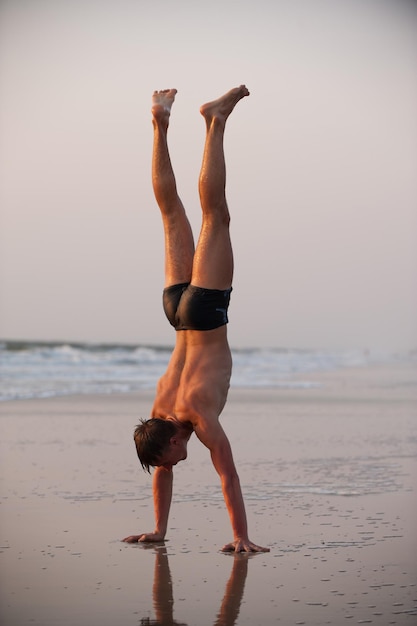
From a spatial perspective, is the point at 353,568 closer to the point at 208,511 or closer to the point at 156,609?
the point at 156,609

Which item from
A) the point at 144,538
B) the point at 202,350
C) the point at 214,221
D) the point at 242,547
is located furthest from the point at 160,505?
the point at 214,221

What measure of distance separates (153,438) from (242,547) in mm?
781

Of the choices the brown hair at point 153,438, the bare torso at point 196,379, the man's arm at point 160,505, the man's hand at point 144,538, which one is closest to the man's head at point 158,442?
the brown hair at point 153,438

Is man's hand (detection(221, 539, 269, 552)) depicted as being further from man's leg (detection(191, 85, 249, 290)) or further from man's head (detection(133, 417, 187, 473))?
man's leg (detection(191, 85, 249, 290))

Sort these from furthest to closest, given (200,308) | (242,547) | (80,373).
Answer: (80,373)
(200,308)
(242,547)

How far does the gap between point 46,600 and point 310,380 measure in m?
17.7

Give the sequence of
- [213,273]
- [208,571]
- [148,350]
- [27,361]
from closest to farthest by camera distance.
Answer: [208,571] → [213,273] → [27,361] → [148,350]

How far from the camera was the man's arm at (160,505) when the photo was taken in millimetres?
6371

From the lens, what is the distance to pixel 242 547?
6039mm

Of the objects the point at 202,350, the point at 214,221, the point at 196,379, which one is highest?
the point at 214,221

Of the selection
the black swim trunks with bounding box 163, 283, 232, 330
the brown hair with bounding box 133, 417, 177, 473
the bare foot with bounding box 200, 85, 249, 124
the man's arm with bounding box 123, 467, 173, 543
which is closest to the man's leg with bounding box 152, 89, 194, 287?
the black swim trunks with bounding box 163, 283, 232, 330

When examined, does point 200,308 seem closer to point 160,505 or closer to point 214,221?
point 214,221

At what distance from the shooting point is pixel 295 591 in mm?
5148

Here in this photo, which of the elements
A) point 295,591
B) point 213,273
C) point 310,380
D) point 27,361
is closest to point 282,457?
point 213,273
